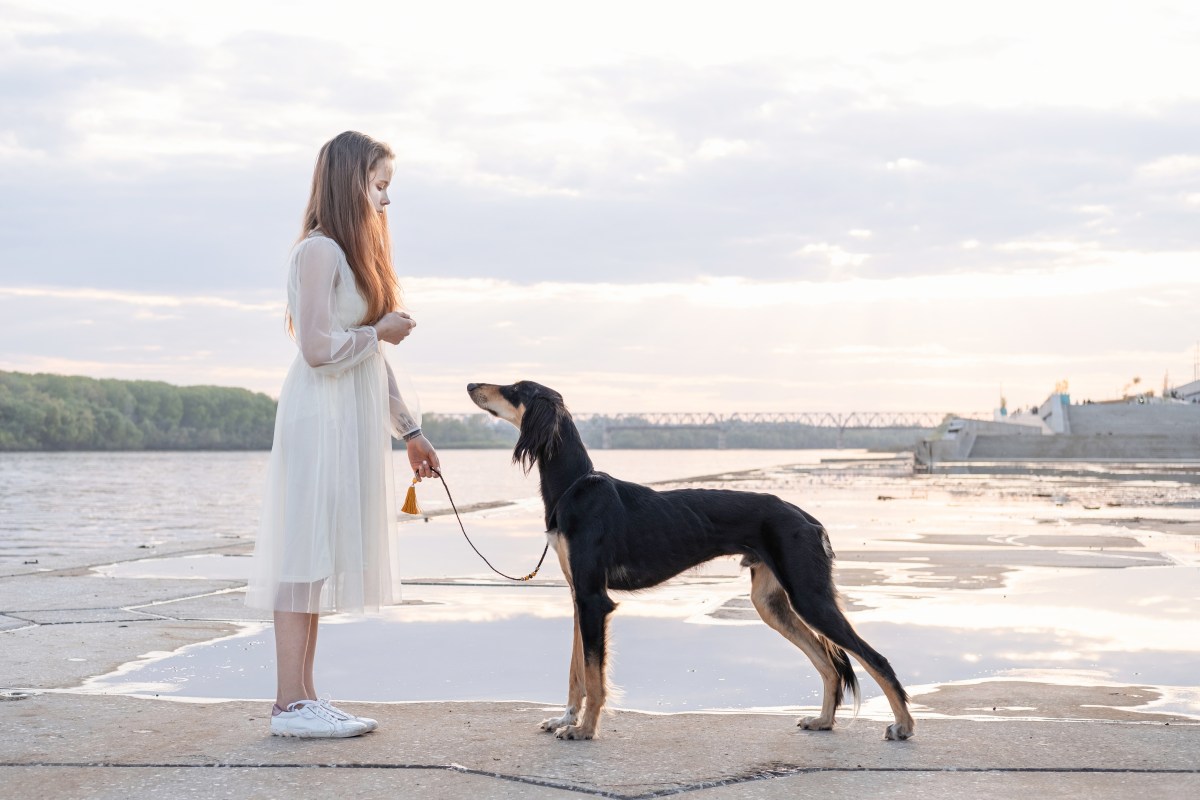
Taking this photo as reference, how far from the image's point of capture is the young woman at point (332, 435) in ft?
16.3

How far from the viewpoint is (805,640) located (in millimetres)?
5316

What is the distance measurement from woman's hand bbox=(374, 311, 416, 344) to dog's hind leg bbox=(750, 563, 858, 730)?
173cm

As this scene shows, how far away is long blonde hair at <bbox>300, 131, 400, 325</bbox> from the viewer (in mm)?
5117

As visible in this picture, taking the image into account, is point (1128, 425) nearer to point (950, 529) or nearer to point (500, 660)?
point (950, 529)

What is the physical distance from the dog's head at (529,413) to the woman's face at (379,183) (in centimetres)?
87

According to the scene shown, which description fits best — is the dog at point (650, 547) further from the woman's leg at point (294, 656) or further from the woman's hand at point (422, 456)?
the woman's leg at point (294, 656)

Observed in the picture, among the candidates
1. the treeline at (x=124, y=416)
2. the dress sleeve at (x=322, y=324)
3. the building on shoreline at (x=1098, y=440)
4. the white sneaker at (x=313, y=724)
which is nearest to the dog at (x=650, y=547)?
the dress sleeve at (x=322, y=324)

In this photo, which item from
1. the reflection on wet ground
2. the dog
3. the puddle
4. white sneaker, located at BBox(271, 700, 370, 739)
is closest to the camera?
white sneaker, located at BBox(271, 700, 370, 739)

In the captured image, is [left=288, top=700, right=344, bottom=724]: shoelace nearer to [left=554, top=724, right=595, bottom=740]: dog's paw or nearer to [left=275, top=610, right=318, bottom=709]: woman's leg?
[left=275, top=610, right=318, bottom=709]: woman's leg

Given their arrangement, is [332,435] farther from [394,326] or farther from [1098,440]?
[1098,440]

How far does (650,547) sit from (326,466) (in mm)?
1324

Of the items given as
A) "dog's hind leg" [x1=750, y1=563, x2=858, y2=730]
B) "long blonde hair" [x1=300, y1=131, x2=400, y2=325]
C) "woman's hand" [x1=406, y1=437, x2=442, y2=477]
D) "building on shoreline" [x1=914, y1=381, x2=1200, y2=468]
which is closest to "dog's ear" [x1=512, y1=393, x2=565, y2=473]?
"woman's hand" [x1=406, y1=437, x2=442, y2=477]

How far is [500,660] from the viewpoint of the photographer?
6.41 metres

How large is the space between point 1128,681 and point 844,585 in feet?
12.1
